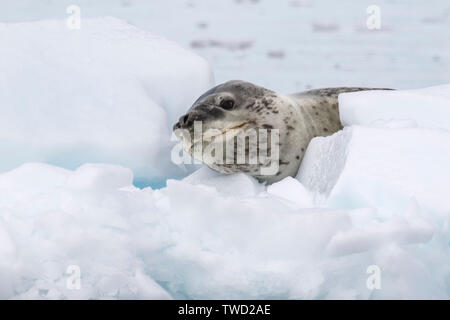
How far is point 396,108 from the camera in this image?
3.16 metres

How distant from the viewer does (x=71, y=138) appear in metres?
3.88

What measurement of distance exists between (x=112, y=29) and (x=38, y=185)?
2754 millimetres

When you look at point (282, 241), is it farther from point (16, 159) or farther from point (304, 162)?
point (16, 159)

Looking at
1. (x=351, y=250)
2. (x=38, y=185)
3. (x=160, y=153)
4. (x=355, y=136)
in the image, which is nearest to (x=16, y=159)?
(x=160, y=153)

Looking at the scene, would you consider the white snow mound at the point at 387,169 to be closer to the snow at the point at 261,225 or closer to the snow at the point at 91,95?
the snow at the point at 261,225

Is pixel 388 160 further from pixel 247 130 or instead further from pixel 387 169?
pixel 247 130

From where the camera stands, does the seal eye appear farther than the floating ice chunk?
Yes

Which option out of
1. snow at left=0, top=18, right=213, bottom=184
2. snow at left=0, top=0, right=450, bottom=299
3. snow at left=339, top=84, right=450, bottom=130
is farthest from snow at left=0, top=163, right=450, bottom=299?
snow at left=0, top=18, right=213, bottom=184

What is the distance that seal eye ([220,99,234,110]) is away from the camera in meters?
3.18

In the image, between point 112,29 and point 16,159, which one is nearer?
point 16,159

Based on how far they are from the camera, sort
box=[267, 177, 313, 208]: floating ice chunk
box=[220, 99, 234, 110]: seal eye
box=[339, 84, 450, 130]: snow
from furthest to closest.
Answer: box=[220, 99, 234, 110]: seal eye, box=[339, 84, 450, 130]: snow, box=[267, 177, 313, 208]: floating ice chunk

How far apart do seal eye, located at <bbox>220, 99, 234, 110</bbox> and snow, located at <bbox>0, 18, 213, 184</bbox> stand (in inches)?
38.6

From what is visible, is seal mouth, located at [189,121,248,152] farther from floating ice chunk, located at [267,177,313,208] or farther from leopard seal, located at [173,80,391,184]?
floating ice chunk, located at [267,177,313,208]

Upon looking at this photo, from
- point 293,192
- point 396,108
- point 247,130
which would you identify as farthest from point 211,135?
point 396,108
